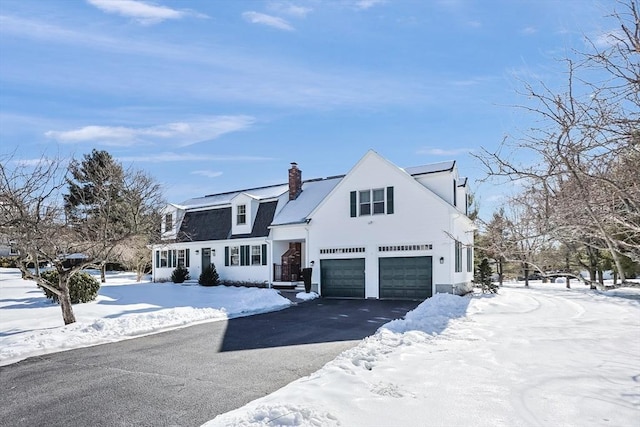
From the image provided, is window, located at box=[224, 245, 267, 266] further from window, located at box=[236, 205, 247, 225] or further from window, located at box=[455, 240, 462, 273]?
window, located at box=[455, 240, 462, 273]

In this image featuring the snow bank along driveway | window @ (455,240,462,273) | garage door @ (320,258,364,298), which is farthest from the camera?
garage door @ (320,258,364,298)

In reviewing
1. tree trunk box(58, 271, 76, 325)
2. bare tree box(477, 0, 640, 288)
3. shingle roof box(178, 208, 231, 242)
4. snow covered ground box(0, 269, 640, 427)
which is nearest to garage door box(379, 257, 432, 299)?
snow covered ground box(0, 269, 640, 427)

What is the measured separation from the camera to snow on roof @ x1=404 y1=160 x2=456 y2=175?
69.5 feet

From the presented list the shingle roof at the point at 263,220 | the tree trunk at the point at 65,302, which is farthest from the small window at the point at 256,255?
the tree trunk at the point at 65,302

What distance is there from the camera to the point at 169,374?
7355 mm

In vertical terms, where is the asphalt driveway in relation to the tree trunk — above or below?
below

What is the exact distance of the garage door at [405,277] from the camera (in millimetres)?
19844

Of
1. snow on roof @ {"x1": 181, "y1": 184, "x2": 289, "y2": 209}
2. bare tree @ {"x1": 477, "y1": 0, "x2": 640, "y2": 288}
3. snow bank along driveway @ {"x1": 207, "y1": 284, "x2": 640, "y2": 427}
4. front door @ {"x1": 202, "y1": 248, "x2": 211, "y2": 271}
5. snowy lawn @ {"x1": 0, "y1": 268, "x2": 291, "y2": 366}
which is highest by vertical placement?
snow on roof @ {"x1": 181, "y1": 184, "x2": 289, "y2": 209}

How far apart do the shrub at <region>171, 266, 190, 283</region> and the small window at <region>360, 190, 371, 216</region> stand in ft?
43.9

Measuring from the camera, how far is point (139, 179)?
18.8m

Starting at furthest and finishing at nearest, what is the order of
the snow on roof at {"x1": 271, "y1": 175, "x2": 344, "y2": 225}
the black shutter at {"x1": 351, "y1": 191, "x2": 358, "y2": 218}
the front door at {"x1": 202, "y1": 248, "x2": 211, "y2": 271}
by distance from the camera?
the front door at {"x1": 202, "y1": 248, "x2": 211, "y2": 271}, the snow on roof at {"x1": 271, "y1": 175, "x2": 344, "y2": 225}, the black shutter at {"x1": 351, "y1": 191, "x2": 358, "y2": 218}

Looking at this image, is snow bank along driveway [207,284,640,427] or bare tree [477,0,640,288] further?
snow bank along driveway [207,284,640,427]

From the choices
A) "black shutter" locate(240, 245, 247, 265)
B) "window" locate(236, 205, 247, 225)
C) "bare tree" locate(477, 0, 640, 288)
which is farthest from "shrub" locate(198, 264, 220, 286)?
"bare tree" locate(477, 0, 640, 288)

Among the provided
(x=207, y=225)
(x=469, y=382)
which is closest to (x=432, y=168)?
(x=207, y=225)
